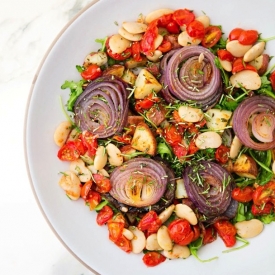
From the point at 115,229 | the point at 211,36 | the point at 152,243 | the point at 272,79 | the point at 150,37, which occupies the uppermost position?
the point at 150,37

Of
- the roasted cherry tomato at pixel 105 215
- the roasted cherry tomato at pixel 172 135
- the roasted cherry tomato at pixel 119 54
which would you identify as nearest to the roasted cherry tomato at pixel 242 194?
the roasted cherry tomato at pixel 172 135

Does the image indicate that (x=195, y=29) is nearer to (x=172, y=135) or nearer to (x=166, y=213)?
(x=172, y=135)

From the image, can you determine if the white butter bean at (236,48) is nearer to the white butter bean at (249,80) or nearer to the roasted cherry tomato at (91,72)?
the white butter bean at (249,80)

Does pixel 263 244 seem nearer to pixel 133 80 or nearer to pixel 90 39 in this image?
pixel 133 80

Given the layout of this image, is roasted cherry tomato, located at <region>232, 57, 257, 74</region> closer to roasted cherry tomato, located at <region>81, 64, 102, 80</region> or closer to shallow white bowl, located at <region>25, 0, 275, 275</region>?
shallow white bowl, located at <region>25, 0, 275, 275</region>

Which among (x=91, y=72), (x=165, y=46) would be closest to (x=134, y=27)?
(x=165, y=46)

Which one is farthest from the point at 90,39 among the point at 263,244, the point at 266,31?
the point at 263,244
